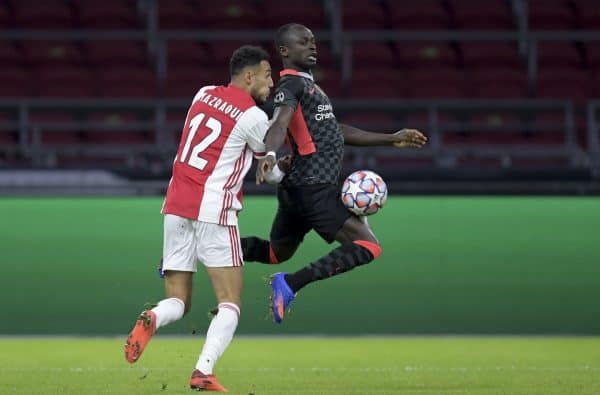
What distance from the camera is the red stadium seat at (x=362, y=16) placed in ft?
52.3

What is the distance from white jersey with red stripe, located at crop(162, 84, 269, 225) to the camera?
18.4 ft

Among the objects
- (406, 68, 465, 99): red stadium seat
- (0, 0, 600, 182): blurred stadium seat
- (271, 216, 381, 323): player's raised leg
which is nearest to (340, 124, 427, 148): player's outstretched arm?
(271, 216, 381, 323): player's raised leg

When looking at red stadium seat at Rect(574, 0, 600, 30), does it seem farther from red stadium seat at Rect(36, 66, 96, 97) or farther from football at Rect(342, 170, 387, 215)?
football at Rect(342, 170, 387, 215)

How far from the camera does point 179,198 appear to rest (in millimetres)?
5652

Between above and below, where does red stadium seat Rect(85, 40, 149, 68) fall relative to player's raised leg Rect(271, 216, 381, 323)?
above

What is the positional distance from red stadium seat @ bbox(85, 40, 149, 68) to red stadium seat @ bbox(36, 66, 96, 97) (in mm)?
505

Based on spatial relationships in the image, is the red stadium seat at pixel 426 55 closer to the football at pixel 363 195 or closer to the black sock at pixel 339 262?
the football at pixel 363 195

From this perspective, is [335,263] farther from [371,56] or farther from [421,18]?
[421,18]

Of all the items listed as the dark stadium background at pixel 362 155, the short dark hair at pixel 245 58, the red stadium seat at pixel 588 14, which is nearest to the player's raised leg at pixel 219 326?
the short dark hair at pixel 245 58

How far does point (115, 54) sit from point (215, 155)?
9944 mm

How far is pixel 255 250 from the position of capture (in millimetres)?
6605

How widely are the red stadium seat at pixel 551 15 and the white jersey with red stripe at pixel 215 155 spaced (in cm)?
1104

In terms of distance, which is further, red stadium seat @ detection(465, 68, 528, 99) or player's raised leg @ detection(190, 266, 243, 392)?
red stadium seat @ detection(465, 68, 528, 99)

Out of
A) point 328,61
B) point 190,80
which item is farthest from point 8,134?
point 328,61
